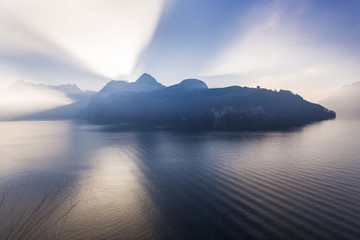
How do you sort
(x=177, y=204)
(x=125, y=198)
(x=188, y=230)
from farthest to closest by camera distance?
(x=125, y=198), (x=177, y=204), (x=188, y=230)

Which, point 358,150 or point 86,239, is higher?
point 358,150

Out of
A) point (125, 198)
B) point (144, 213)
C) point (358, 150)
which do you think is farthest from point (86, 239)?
point (358, 150)

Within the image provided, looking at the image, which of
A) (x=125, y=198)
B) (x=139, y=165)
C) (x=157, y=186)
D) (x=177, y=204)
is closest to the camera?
(x=177, y=204)

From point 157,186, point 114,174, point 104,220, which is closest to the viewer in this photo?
point 104,220

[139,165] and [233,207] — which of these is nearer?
[233,207]

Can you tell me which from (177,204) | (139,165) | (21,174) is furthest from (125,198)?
(21,174)

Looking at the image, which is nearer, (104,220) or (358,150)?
(104,220)

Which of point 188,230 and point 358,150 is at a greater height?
point 358,150

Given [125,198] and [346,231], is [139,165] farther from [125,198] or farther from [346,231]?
[346,231]

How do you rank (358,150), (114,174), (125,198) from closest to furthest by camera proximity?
(125,198) < (114,174) < (358,150)

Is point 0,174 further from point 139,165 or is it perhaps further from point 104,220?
point 104,220
